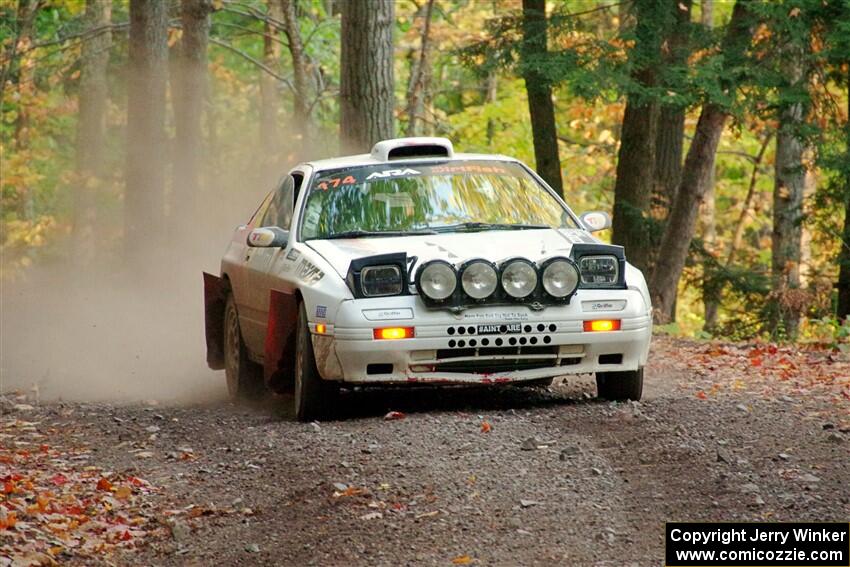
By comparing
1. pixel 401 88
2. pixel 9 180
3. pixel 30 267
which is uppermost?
pixel 401 88

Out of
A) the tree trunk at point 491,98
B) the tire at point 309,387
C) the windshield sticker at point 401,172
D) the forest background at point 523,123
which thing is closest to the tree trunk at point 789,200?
the forest background at point 523,123

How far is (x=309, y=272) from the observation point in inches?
359

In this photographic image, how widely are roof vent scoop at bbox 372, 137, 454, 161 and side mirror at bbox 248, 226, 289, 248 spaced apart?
1064 millimetres

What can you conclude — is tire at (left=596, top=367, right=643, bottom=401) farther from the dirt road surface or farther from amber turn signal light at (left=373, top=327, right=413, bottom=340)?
amber turn signal light at (left=373, top=327, right=413, bottom=340)

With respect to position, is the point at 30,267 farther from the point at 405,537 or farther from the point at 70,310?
the point at 405,537

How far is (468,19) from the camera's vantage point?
39688mm

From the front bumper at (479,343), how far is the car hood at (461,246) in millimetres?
349

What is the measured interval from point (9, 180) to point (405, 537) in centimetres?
3374

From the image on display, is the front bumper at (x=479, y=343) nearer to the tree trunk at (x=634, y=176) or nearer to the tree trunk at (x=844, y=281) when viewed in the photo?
the tree trunk at (x=844, y=281)

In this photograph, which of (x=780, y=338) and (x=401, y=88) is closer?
(x=780, y=338)

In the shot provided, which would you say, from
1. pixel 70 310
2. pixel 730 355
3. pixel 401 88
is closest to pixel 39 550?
pixel 730 355

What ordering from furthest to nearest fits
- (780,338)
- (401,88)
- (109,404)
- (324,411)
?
1. (401,88)
2. (780,338)
3. (109,404)
4. (324,411)
